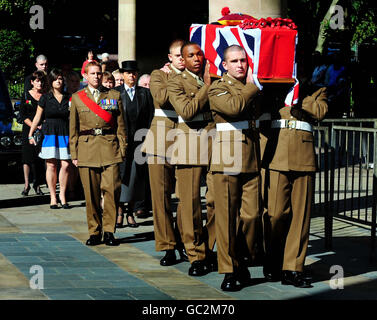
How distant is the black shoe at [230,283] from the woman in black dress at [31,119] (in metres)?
6.57

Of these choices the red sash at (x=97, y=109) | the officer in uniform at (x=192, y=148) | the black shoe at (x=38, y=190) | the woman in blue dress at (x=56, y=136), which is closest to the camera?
the officer in uniform at (x=192, y=148)

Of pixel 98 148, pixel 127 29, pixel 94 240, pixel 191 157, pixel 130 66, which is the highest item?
pixel 127 29

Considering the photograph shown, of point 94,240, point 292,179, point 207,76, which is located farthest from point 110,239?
point 292,179

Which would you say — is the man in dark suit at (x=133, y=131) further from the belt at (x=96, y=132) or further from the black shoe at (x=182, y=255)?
the black shoe at (x=182, y=255)

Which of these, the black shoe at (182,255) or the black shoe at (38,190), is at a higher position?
the black shoe at (182,255)

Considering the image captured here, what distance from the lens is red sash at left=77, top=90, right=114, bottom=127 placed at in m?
9.99

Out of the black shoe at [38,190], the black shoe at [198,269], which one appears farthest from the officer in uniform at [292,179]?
the black shoe at [38,190]

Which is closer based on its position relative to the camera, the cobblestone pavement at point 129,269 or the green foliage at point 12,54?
the cobblestone pavement at point 129,269

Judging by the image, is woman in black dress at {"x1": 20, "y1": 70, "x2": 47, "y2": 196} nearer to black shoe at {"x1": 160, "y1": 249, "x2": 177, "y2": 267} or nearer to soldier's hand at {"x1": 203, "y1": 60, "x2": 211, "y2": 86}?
black shoe at {"x1": 160, "y1": 249, "x2": 177, "y2": 267}

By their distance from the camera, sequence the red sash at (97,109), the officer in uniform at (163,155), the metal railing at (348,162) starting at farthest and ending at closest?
the red sash at (97,109) → the metal railing at (348,162) → the officer in uniform at (163,155)

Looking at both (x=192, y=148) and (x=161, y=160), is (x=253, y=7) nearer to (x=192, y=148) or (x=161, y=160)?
(x=161, y=160)

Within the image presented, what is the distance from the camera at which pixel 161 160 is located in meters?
9.04

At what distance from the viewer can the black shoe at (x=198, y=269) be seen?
8.38m

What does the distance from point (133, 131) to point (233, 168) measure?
3867 mm
